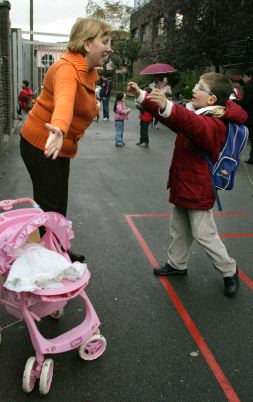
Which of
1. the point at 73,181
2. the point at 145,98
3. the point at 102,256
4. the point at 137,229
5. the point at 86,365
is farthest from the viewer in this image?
the point at 73,181

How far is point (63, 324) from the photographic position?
3.22 meters

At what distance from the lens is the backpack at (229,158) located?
3.32 metres

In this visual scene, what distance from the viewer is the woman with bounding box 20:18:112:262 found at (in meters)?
2.83

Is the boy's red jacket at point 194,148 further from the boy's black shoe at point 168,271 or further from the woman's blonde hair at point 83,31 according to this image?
the boy's black shoe at point 168,271

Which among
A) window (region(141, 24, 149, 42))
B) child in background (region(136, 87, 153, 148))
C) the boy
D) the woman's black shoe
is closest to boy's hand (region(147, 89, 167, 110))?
the boy

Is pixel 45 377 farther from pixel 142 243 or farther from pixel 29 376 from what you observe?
pixel 142 243

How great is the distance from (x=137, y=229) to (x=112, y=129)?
1103 cm

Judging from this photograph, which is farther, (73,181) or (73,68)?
(73,181)

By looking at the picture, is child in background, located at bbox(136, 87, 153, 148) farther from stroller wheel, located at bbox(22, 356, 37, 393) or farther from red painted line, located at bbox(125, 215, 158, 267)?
stroller wheel, located at bbox(22, 356, 37, 393)

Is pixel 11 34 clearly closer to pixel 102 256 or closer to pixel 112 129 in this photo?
pixel 112 129

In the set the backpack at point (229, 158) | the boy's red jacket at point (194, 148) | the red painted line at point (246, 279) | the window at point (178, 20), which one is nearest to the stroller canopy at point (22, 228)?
the boy's red jacket at point (194, 148)

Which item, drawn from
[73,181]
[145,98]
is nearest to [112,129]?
[73,181]

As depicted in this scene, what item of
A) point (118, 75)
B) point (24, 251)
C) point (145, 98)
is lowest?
point (118, 75)

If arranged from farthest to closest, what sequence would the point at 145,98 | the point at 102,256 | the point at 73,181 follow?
the point at 73,181, the point at 102,256, the point at 145,98
